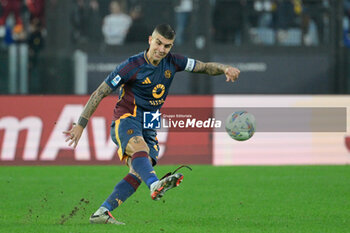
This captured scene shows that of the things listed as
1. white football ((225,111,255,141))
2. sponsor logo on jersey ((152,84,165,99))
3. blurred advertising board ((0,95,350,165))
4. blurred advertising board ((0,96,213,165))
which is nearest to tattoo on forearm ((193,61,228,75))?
sponsor logo on jersey ((152,84,165,99))

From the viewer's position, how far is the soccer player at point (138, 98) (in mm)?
7449

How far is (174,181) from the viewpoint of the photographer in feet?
22.2

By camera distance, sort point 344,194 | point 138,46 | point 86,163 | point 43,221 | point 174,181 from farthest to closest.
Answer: point 138,46 → point 86,163 → point 344,194 → point 43,221 → point 174,181

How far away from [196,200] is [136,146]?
8.35 feet

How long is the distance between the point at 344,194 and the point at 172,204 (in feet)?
7.48

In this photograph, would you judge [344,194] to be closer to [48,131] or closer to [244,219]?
[244,219]

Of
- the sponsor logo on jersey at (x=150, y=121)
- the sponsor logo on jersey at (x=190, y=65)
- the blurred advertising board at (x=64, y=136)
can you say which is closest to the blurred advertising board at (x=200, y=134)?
the blurred advertising board at (x=64, y=136)

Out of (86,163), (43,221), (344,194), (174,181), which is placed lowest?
(86,163)

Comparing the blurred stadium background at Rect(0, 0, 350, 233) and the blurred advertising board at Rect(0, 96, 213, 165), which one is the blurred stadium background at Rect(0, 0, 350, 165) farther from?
the blurred advertising board at Rect(0, 96, 213, 165)

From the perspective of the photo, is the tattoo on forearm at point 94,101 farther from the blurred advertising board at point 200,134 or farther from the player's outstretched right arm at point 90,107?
the blurred advertising board at point 200,134

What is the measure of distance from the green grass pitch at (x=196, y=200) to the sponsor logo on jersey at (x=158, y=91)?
1.24 m

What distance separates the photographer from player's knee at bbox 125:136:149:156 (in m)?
7.52

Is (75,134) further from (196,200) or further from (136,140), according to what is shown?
(196,200)

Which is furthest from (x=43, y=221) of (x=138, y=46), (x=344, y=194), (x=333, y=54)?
(x=333, y=54)
